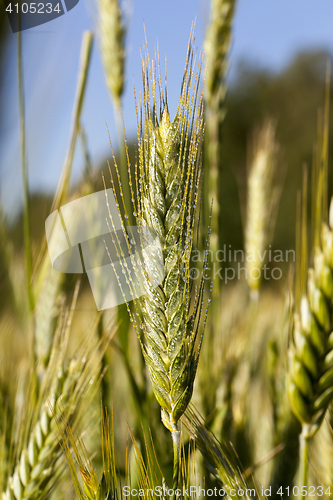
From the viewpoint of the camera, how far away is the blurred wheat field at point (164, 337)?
0.85 ft

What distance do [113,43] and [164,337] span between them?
0.52 m

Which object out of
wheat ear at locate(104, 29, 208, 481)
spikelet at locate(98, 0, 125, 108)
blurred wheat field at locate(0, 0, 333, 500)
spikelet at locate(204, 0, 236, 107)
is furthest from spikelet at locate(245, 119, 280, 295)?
wheat ear at locate(104, 29, 208, 481)

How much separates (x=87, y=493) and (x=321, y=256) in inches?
11.7

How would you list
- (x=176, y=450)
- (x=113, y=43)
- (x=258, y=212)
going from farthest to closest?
1. (x=258, y=212)
2. (x=113, y=43)
3. (x=176, y=450)

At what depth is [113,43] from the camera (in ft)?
1.80

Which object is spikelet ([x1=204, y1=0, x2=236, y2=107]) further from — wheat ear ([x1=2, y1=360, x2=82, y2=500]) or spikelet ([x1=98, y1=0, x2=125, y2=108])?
wheat ear ([x1=2, y1=360, x2=82, y2=500])

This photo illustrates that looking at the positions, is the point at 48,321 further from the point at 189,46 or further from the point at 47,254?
the point at 189,46

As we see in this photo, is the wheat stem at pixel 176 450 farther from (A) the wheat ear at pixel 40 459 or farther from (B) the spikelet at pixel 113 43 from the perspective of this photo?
(B) the spikelet at pixel 113 43

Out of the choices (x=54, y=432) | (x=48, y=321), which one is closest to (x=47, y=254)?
(x=48, y=321)

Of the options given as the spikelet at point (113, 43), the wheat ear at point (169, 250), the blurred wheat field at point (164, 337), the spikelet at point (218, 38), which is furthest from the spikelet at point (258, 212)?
the wheat ear at point (169, 250)

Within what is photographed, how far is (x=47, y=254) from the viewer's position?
0.49m

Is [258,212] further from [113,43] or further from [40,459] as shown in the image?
[40,459]

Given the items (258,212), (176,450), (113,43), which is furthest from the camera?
(258,212)

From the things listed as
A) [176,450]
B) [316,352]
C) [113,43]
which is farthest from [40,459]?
[113,43]
